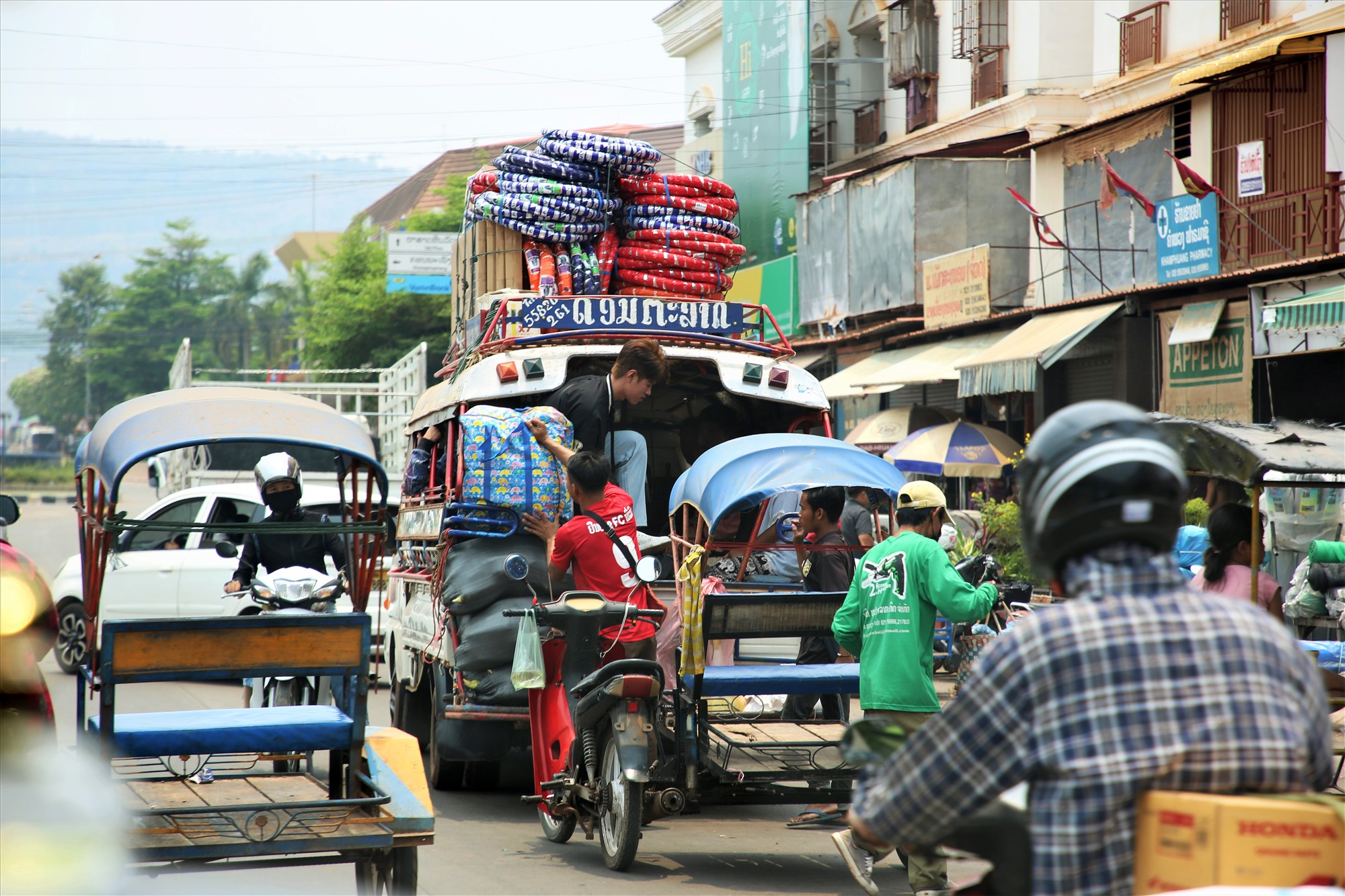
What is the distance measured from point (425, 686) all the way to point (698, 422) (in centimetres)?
302

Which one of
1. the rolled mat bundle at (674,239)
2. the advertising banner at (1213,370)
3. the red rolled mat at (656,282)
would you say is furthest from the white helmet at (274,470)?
the advertising banner at (1213,370)

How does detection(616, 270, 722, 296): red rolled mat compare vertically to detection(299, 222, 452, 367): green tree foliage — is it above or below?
below

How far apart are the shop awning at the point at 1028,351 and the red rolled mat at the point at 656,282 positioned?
753cm

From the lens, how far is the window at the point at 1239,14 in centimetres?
1705

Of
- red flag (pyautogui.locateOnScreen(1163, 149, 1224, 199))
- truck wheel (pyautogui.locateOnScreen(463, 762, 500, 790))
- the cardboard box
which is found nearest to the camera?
the cardboard box

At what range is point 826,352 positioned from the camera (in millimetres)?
26031

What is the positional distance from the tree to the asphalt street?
3115 inches

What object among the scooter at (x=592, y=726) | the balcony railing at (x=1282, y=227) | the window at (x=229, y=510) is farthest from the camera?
the balcony railing at (x=1282, y=227)

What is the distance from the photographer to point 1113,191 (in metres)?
17.8

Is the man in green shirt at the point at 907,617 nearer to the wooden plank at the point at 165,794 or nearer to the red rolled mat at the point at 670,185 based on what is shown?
the wooden plank at the point at 165,794

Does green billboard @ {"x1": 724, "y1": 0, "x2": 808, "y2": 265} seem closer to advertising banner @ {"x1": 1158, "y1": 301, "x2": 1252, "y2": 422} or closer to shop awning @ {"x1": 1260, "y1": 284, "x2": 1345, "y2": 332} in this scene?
advertising banner @ {"x1": 1158, "y1": 301, "x2": 1252, "y2": 422}

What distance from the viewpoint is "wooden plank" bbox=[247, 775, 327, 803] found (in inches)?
202

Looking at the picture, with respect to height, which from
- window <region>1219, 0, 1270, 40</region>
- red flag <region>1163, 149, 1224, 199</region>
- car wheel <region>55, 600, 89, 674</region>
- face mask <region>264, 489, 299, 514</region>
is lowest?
car wheel <region>55, 600, 89, 674</region>

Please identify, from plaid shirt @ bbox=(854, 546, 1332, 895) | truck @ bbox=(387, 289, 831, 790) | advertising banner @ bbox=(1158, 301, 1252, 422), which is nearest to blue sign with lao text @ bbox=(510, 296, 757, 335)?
truck @ bbox=(387, 289, 831, 790)
